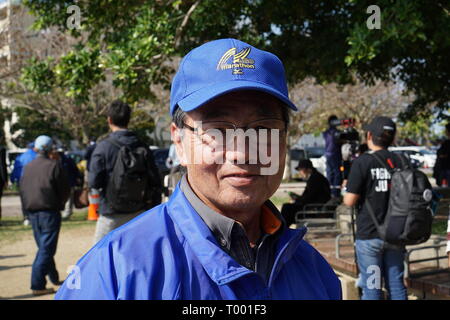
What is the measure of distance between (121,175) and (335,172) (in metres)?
7.52

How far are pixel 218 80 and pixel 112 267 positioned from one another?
58 cm

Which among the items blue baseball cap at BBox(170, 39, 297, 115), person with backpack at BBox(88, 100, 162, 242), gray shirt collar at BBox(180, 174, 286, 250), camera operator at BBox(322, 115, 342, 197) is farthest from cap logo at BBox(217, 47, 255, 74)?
camera operator at BBox(322, 115, 342, 197)

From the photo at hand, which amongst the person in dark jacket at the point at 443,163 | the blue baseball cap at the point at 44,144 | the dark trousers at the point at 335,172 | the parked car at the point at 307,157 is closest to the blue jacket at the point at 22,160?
the blue baseball cap at the point at 44,144

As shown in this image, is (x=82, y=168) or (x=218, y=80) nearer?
(x=218, y=80)

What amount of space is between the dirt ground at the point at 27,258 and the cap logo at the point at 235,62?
16.3 feet

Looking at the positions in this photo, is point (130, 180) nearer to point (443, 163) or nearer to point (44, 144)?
point (44, 144)

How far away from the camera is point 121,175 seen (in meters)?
5.00

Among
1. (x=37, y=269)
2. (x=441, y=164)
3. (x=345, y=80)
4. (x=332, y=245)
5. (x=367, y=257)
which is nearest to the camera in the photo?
(x=367, y=257)

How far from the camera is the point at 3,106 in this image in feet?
93.1

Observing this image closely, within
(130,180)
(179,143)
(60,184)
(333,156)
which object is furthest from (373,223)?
(333,156)

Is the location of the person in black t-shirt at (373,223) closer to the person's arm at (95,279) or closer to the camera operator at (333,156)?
the person's arm at (95,279)

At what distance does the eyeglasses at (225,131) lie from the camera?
145 centimetres

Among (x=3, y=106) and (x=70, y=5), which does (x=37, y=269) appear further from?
(x=3, y=106)
